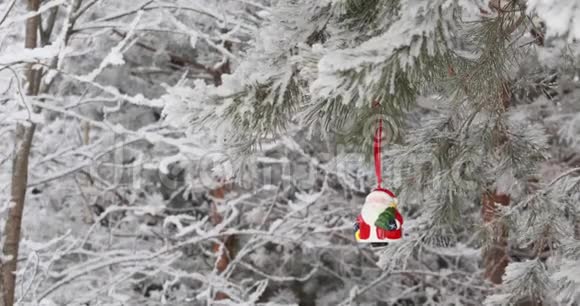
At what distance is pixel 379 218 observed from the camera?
1.93 metres

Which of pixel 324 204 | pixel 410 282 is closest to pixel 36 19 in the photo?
pixel 324 204

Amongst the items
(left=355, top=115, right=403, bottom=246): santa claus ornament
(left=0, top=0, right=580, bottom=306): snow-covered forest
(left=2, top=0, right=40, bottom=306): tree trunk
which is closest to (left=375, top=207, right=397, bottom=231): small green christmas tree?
(left=355, top=115, right=403, bottom=246): santa claus ornament

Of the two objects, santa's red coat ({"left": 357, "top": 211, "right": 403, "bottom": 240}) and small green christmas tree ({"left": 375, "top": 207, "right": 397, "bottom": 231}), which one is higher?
small green christmas tree ({"left": 375, "top": 207, "right": 397, "bottom": 231})

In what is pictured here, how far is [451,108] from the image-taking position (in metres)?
2.76

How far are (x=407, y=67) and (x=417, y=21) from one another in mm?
111

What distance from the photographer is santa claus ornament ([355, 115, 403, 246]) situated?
1.93m

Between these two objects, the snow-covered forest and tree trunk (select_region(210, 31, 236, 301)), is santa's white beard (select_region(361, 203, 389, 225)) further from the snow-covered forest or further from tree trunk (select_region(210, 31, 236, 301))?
tree trunk (select_region(210, 31, 236, 301))

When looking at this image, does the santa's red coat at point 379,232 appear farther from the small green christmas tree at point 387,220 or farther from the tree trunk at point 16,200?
the tree trunk at point 16,200

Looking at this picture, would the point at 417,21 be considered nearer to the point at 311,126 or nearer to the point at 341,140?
the point at 311,126

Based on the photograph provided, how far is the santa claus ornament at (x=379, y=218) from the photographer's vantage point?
6.32ft

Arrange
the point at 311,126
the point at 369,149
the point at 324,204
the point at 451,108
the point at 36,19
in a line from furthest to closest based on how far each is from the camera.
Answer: the point at 324,204 → the point at 36,19 → the point at 451,108 → the point at 369,149 → the point at 311,126

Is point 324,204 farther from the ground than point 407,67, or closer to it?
closer to it

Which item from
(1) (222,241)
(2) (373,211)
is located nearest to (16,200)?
(2) (373,211)

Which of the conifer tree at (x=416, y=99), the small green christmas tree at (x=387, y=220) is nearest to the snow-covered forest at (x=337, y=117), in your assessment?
the conifer tree at (x=416, y=99)
